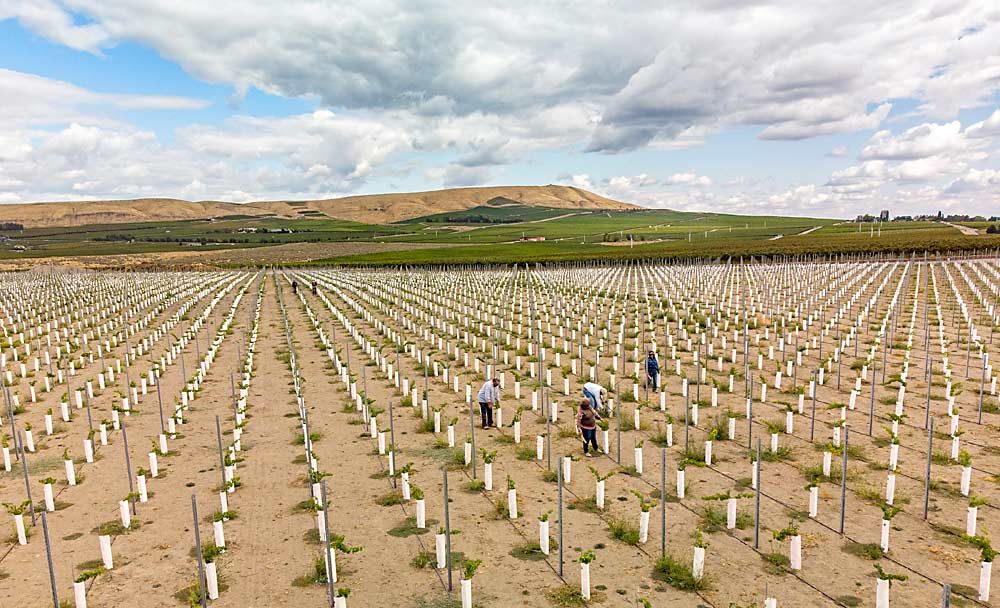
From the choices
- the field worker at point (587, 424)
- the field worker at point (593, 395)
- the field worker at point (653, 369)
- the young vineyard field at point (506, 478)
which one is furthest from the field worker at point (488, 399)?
the field worker at point (653, 369)

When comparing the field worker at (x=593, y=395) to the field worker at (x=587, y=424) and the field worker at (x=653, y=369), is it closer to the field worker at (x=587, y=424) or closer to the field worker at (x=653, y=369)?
the field worker at (x=587, y=424)

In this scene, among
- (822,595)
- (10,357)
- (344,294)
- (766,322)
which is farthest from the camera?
(344,294)

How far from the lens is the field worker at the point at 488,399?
1742 centimetres

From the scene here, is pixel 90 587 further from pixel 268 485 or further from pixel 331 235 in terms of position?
pixel 331 235

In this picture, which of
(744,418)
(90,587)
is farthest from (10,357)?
(744,418)

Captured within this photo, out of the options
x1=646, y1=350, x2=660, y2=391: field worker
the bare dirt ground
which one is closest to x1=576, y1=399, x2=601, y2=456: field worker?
x1=646, y1=350, x2=660, y2=391: field worker

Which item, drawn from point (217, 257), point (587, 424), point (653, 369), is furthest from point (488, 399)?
point (217, 257)

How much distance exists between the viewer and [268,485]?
13.6 m

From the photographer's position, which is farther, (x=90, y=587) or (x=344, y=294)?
(x=344, y=294)

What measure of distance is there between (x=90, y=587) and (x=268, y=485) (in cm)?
430

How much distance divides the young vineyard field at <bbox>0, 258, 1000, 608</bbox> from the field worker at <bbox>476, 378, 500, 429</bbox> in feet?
0.20

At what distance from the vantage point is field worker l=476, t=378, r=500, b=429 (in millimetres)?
17422

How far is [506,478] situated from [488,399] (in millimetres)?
3830

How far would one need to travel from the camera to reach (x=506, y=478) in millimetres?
13852
